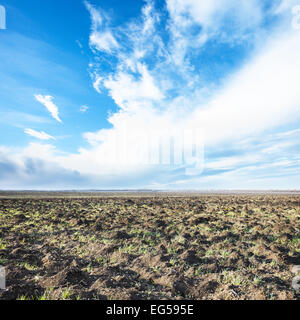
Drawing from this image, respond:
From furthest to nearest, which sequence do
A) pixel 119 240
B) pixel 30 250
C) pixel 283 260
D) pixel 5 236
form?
pixel 5 236, pixel 119 240, pixel 30 250, pixel 283 260

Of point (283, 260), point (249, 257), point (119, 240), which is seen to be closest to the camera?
point (283, 260)

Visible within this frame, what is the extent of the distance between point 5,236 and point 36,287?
7.78 m

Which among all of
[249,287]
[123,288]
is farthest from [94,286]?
[249,287]

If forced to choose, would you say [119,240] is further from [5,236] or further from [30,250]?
[5,236]

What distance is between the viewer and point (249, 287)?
5.71m

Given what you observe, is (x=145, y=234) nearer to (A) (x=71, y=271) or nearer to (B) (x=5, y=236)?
(A) (x=71, y=271)

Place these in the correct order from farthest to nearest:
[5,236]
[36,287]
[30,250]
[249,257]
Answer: [5,236] < [30,250] < [249,257] < [36,287]
